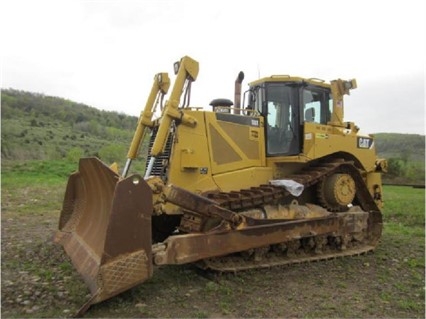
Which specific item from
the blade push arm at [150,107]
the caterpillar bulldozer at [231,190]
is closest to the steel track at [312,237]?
the caterpillar bulldozer at [231,190]

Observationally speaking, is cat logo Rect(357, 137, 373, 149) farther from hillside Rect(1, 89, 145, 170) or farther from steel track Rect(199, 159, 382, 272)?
hillside Rect(1, 89, 145, 170)

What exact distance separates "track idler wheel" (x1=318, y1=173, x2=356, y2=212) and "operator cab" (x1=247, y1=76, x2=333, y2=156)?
74 cm

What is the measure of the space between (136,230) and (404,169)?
28.4 metres

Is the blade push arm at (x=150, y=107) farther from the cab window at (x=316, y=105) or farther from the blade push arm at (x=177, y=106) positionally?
the cab window at (x=316, y=105)

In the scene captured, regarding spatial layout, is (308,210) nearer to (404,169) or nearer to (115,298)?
(115,298)

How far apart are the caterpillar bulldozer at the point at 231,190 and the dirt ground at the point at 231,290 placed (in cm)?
27

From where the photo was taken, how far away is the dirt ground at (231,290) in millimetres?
4539

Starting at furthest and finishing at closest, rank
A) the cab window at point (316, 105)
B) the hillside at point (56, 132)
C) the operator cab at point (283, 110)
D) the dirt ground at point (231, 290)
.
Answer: the hillside at point (56, 132)
the cab window at point (316, 105)
the operator cab at point (283, 110)
the dirt ground at point (231, 290)

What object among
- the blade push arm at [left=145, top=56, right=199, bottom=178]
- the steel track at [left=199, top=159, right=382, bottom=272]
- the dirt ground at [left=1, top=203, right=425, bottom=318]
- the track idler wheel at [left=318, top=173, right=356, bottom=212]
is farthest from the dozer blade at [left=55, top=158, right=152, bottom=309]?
the track idler wheel at [left=318, top=173, right=356, bottom=212]

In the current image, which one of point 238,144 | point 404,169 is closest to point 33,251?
point 238,144

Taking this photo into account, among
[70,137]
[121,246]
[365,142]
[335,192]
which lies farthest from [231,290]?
[70,137]

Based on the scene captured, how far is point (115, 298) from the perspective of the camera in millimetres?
4703

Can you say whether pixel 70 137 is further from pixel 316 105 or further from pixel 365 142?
pixel 365 142

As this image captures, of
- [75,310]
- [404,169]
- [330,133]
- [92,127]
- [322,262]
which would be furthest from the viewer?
[92,127]
